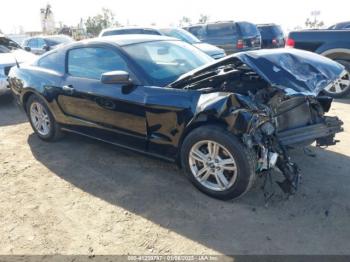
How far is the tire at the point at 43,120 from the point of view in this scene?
16.2ft

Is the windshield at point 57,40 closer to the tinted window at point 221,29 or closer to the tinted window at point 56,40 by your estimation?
the tinted window at point 56,40

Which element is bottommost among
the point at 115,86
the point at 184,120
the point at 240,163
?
the point at 240,163

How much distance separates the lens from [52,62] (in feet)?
15.8

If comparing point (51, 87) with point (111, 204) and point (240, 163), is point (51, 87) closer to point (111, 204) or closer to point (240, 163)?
point (111, 204)

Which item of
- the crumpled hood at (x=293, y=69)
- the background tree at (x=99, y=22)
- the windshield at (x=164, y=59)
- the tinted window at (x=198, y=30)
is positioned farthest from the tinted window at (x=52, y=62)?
the background tree at (x=99, y=22)

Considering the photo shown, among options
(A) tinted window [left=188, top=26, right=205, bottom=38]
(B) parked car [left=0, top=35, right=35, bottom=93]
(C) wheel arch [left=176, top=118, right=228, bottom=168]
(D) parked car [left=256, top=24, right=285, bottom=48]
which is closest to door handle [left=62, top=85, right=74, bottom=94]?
(C) wheel arch [left=176, top=118, right=228, bottom=168]

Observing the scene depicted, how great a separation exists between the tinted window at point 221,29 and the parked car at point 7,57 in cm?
666

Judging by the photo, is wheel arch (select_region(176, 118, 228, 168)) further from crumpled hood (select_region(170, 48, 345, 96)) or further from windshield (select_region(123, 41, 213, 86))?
windshield (select_region(123, 41, 213, 86))

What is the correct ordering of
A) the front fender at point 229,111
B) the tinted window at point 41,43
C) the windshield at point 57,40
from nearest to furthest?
the front fender at point 229,111 < the tinted window at point 41,43 < the windshield at point 57,40

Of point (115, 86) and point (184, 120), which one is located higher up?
point (115, 86)

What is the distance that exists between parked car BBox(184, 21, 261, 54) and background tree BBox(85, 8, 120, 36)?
106ft

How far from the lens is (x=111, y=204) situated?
343cm

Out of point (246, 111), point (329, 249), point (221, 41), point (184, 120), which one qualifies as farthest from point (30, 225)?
point (221, 41)

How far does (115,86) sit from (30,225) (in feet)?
5.53
